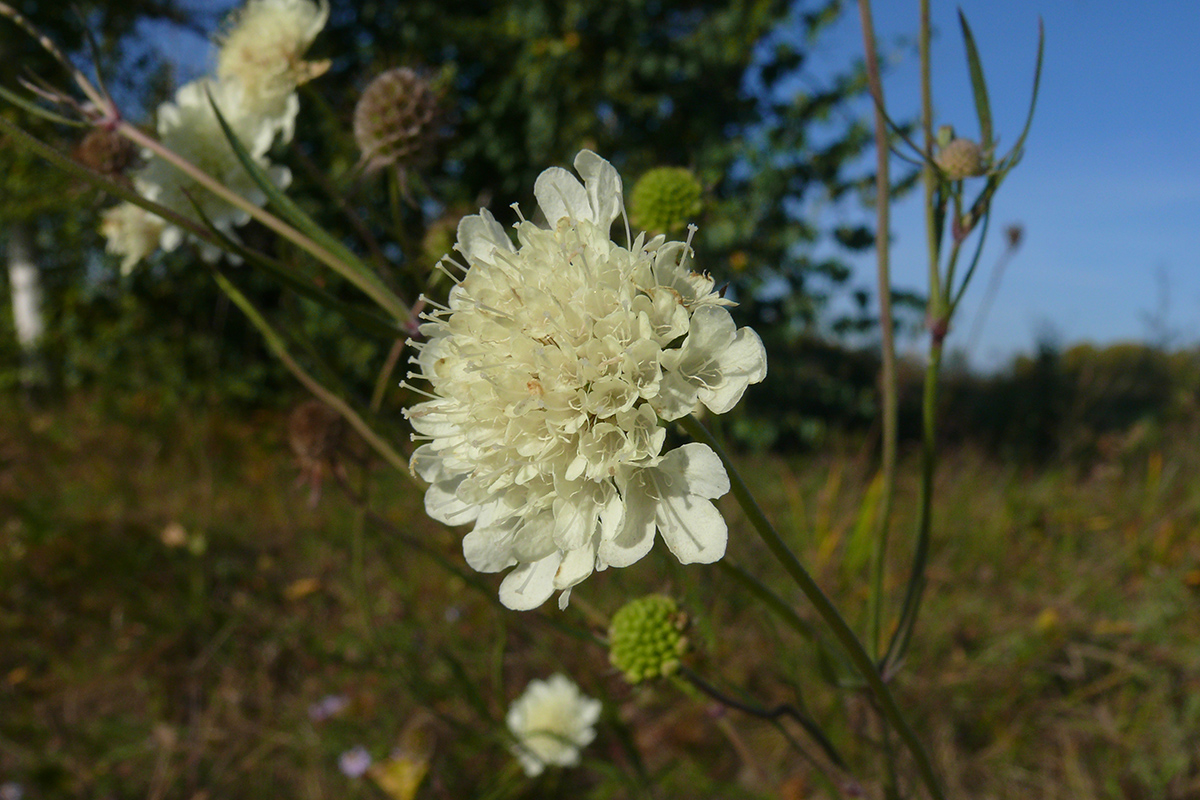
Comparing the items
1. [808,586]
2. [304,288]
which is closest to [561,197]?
[304,288]

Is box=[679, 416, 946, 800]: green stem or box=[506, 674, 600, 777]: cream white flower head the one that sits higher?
box=[679, 416, 946, 800]: green stem

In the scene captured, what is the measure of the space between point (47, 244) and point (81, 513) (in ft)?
14.3

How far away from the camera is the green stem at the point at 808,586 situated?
74 cm

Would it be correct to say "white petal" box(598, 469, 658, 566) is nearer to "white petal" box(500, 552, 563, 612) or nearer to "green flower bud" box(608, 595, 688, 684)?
"white petal" box(500, 552, 563, 612)

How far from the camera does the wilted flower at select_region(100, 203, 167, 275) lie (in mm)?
1713

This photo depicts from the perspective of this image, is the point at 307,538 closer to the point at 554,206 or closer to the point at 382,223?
the point at 382,223

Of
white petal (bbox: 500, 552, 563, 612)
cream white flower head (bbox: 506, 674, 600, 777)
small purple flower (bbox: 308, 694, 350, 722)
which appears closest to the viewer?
white petal (bbox: 500, 552, 563, 612)

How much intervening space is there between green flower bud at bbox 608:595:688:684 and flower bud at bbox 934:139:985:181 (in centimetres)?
82

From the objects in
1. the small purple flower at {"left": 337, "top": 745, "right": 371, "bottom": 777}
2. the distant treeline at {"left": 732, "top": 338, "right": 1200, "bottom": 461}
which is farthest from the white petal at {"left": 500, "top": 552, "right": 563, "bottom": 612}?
the distant treeline at {"left": 732, "top": 338, "right": 1200, "bottom": 461}

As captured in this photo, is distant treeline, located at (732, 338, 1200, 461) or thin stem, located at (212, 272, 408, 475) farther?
distant treeline, located at (732, 338, 1200, 461)

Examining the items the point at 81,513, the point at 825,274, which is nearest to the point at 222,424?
the point at 81,513

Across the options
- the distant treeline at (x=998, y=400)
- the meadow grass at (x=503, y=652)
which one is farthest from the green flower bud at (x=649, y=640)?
the distant treeline at (x=998, y=400)

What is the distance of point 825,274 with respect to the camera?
6535 millimetres

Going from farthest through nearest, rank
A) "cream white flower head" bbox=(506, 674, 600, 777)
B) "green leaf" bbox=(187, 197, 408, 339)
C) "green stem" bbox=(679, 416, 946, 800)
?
"cream white flower head" bbox=(506, 674, 600, 777), "green leaf" bbox=(187, 197, 408, 339), "green stem" bbox=(679, 416, 946, 800)
